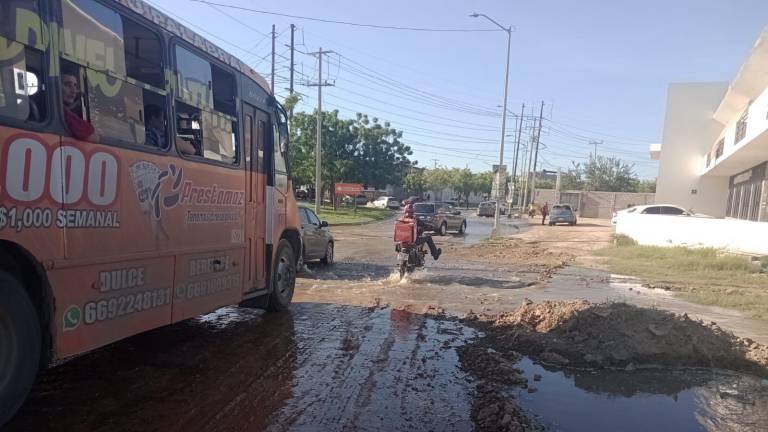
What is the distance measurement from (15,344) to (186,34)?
11.1 feet

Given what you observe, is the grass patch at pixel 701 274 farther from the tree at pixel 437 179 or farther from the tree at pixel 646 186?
the tree at pixel 646 186

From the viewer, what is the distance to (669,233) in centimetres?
2028

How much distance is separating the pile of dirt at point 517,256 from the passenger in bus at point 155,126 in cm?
1021

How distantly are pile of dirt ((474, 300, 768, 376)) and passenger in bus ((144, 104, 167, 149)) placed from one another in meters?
4.36

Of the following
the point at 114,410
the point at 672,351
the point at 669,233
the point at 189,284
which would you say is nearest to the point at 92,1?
the point at 189,284

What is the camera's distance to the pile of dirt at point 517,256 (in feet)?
50.5

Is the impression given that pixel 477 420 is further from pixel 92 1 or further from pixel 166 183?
pixel 92 1

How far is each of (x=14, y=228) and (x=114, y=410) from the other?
1.61m

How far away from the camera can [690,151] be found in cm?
3506

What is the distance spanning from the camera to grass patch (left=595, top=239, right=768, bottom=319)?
10375 mm

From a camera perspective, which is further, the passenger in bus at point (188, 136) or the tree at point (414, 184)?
the tree at point (414, 184)

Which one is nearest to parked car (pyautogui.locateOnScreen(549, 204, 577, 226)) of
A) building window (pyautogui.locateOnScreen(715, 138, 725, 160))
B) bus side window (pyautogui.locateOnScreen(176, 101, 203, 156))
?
building window (pyautogui.locateOnScreen(715, 138, 725, 160))

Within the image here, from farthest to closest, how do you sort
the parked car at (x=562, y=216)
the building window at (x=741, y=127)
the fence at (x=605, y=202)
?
the fence at (x=605, y=202) < the parked car at (x=562, y=216) < the building window at (x=741, y=127)

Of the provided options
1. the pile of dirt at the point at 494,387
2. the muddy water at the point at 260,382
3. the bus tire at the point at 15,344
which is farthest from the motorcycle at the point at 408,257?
the bus tire at the point at 15,344
